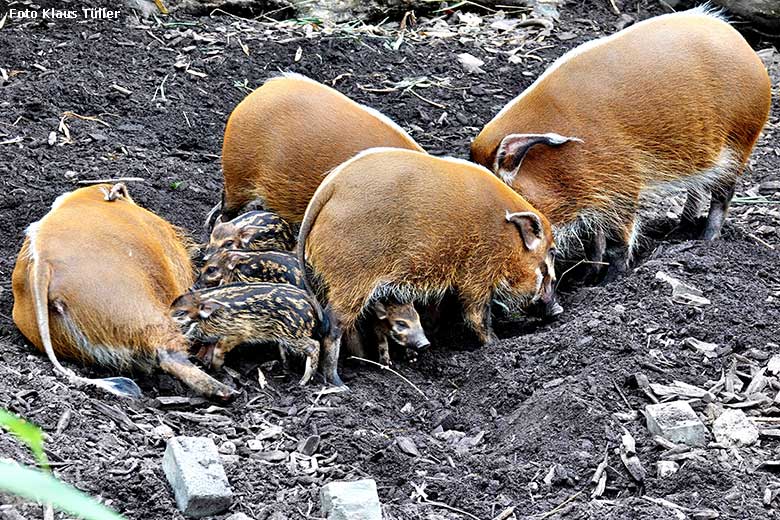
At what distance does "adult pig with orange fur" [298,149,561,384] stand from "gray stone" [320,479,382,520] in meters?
1.36

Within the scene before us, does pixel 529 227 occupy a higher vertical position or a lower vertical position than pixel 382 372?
higher

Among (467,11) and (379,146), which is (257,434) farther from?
(467,11)

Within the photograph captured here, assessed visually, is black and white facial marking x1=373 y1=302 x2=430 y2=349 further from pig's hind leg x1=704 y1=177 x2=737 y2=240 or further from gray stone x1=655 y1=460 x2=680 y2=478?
pig's hind leg x1=704 y1=177 x2=737 y2=240

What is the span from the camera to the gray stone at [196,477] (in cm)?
272

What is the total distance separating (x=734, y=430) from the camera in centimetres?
329

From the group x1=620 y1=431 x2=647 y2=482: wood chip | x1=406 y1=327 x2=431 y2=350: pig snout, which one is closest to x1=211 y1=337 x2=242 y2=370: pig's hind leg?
x1=406 y1=327 x2=431 y2=350: pig snout

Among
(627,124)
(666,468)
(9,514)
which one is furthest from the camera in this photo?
(627,124)

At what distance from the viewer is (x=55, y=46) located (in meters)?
6.72

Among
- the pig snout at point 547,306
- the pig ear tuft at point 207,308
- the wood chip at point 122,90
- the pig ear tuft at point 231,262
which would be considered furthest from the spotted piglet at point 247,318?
the wood chip at point 122,90

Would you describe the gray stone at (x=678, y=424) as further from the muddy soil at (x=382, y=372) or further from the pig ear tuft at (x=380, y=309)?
the pig ear tuft at (x=380, y=309)

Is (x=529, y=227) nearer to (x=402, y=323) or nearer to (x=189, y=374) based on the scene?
(x=402, y=323)

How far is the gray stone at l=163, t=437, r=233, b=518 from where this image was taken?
2.72 meters

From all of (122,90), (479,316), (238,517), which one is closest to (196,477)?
(238,517)

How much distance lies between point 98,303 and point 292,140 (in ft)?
4.64
